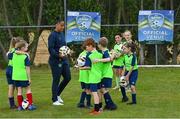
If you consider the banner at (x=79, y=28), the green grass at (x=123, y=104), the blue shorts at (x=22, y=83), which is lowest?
the green grass at (x=123, y=104)

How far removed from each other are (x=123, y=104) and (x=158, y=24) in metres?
10.2

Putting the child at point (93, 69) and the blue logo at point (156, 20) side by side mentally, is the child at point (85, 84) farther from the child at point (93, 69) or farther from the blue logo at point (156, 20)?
the blue logo at point (156, 20)

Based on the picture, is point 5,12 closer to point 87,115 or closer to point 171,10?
point 171,10

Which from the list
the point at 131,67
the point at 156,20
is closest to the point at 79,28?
the point at 156,20

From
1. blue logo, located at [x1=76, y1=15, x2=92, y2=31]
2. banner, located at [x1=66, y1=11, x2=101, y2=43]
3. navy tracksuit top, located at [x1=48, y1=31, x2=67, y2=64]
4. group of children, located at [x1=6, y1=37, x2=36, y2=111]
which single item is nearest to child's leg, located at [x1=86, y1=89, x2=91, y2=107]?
navy tracksuit top, located at [x1=48, y1=31, x2=67, y2=64]

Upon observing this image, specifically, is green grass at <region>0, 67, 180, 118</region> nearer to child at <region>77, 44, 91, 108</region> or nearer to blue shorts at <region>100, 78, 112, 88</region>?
child at <region>77, 44, 91, 108</region>

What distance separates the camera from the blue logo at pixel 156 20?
22688mm

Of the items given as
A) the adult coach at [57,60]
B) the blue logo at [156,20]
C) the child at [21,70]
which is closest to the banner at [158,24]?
the blue logo at [156,20]

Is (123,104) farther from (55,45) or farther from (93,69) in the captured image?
(55,45)

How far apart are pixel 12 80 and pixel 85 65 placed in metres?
1.83

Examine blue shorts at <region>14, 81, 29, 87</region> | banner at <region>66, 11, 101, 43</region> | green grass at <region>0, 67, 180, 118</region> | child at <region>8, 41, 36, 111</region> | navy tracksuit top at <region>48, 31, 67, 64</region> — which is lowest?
green grass at <region>0, 67, 180, 118</region>

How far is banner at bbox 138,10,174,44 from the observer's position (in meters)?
22.7

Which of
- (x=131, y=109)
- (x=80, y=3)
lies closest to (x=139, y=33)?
(x=80, y=3)

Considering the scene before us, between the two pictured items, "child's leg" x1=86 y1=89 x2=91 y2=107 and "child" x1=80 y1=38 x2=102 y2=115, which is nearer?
"child" x1=80 y1=38 x2=102 y2=115
